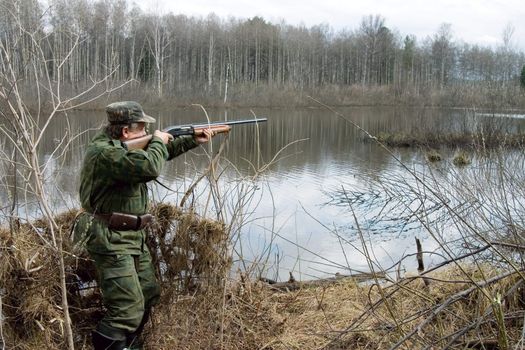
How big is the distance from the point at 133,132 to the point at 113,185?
1.19 feet

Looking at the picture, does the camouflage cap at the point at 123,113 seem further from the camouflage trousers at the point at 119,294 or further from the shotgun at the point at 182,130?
the camouflage trousers at the point at 119,294

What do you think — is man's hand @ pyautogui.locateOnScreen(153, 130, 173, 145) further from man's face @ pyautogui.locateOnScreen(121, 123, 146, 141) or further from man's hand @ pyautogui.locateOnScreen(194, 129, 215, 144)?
man's hand @ pyautogui.locateOnScreen(194, 129, 215, 144)

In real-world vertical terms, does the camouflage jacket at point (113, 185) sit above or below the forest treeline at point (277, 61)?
below

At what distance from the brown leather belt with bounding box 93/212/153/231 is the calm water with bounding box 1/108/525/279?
564 millimetres

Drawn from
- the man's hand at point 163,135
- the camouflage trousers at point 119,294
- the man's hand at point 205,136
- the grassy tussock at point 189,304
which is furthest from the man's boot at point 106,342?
the man's hand at point 205,136

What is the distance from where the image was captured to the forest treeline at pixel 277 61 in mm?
42781

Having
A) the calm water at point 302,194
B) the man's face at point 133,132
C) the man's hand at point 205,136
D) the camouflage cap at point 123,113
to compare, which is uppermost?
the camouflage cap at point 123,113

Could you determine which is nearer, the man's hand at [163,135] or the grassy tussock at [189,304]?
the grassy tussock at [189,304]

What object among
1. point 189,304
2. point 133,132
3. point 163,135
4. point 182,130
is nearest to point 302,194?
point 189,304

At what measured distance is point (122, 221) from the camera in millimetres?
3312

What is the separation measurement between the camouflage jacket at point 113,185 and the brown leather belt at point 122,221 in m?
0.03

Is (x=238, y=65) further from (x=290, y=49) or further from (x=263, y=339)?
(x=263, y=339)

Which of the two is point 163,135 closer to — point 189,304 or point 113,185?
point 113,185

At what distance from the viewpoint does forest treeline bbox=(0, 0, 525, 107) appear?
4278 cm
